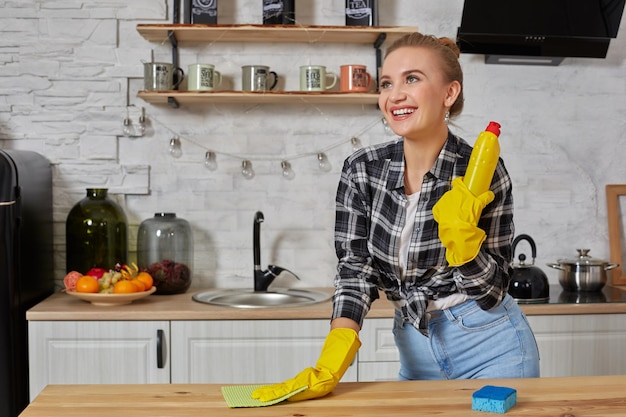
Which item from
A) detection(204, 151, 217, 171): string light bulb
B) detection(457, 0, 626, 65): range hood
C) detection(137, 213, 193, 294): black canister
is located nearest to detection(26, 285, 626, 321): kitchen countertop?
detection(137, 213, 193, 294): black canister

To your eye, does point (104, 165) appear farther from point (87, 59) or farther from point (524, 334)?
point (524, 334)

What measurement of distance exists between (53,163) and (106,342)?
35.6 inches

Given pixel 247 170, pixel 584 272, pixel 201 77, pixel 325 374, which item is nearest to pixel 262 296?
pixel 247 170

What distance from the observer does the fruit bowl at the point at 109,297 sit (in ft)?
9.43

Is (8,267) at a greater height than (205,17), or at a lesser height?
lesser

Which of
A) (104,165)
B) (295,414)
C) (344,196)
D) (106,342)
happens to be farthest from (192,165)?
(295,414)

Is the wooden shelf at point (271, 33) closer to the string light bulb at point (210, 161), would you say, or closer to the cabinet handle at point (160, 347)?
the string light bulb at point (210, 161)

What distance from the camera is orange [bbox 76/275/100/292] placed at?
114 inches

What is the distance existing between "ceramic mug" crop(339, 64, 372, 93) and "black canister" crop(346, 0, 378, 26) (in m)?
0.18

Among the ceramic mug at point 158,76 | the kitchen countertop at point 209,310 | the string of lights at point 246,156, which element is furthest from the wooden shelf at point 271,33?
the kitchen countertop at point 209,310

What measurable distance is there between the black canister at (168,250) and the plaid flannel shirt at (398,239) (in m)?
1.35

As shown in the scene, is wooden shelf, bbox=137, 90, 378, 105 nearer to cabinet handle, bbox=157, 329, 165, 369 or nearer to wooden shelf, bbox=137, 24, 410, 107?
wooden shelf, bbox=137, 24, 410, 107

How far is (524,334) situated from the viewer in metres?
1.92

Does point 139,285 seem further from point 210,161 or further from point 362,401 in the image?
point 362,401
